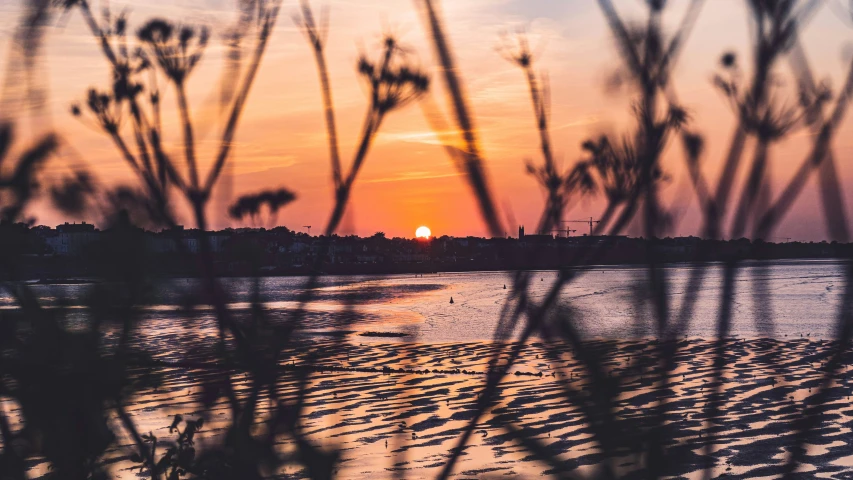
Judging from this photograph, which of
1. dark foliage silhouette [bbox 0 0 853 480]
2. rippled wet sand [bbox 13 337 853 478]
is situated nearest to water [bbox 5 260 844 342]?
dark foliage silhouette [bbox 0 0 853 480]

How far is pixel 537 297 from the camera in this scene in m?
8.89

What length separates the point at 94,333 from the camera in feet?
5.70

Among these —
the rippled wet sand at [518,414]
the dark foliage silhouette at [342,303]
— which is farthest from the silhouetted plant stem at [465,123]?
the rippled wet sand at [518,414]

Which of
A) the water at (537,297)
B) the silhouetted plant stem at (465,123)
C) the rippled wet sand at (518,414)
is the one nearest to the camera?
the silhouetted plant stem at (465,123)

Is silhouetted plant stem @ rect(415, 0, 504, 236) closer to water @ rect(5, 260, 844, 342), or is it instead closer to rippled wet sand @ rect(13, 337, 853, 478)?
water @ rect(5, 260, 844, 342)

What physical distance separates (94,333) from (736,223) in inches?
48.3

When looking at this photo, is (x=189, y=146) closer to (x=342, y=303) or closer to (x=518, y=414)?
(x=342, y=303)

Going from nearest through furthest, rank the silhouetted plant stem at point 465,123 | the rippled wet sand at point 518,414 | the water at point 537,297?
the silhouetted plant stem at point 465,123 < the water at point 537,297 < the rippled wet sand at point 518,414

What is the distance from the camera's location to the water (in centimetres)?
125

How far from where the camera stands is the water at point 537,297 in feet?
4.09

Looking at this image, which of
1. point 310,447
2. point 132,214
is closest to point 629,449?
point 310,447

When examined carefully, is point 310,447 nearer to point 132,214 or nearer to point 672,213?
point 132,214

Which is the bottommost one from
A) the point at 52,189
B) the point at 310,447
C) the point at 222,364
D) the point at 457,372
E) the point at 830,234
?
the point at 457,372

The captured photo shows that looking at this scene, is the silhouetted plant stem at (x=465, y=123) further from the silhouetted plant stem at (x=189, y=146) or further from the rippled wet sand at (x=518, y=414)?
the rippled wet sand at (x=518, y=414)
